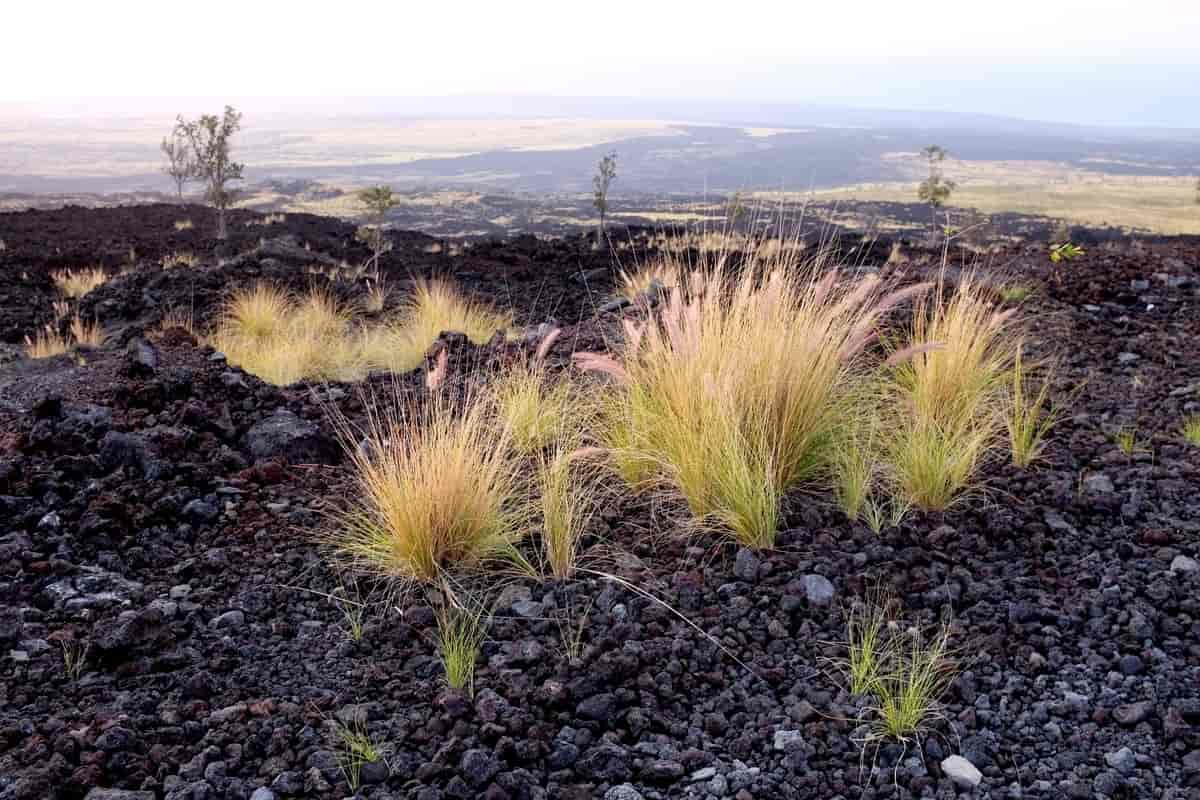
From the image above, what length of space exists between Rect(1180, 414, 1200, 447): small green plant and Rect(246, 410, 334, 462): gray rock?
414 cm

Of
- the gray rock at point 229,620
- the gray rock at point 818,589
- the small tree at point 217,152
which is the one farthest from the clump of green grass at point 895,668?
the small tree at point 217,152

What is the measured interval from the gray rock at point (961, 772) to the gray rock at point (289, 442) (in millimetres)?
3212

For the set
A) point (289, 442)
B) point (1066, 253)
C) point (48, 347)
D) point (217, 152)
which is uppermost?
point (217, 152)

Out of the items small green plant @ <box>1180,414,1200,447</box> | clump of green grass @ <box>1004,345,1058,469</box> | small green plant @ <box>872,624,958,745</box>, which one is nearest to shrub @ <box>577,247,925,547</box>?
small green plant @ <box>872,624,958,745</box>

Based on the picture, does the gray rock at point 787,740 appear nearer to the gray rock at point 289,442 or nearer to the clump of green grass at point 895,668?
the clump of green grass at point 895,668

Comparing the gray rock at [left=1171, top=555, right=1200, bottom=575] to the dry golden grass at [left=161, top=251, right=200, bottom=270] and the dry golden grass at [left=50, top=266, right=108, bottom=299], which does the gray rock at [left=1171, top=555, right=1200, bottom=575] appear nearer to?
the dry golden grass at [left=50, top=266, right=108, bottom=299]

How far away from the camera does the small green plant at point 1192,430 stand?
4.21 metres

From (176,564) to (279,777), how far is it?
1.44 metres

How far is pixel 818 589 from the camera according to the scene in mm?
2980

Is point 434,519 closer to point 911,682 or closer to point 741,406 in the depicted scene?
point 741,406

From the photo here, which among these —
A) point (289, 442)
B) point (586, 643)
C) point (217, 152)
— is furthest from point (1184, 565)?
point (217, 152)

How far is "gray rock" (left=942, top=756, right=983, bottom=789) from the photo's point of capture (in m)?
2.18

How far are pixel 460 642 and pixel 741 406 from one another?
4.98 feet

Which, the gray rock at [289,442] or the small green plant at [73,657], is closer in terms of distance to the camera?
the small green plant at [73,657]
